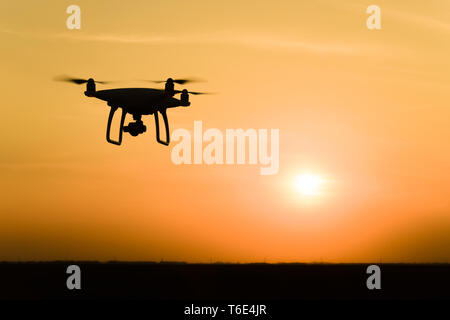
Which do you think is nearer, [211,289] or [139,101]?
[139,101]

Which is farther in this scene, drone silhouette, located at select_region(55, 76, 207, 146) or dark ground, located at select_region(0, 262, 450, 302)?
dark ground, located at select_region(0, 262, 450, 302)

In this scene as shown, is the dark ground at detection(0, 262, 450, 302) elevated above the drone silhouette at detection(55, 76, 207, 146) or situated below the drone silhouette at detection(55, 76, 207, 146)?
below

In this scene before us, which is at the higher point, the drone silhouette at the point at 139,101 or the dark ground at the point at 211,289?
the drone silhouette at the point at 139,101

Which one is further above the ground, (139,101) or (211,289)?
(139,101)

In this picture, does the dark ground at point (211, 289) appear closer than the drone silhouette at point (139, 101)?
No
